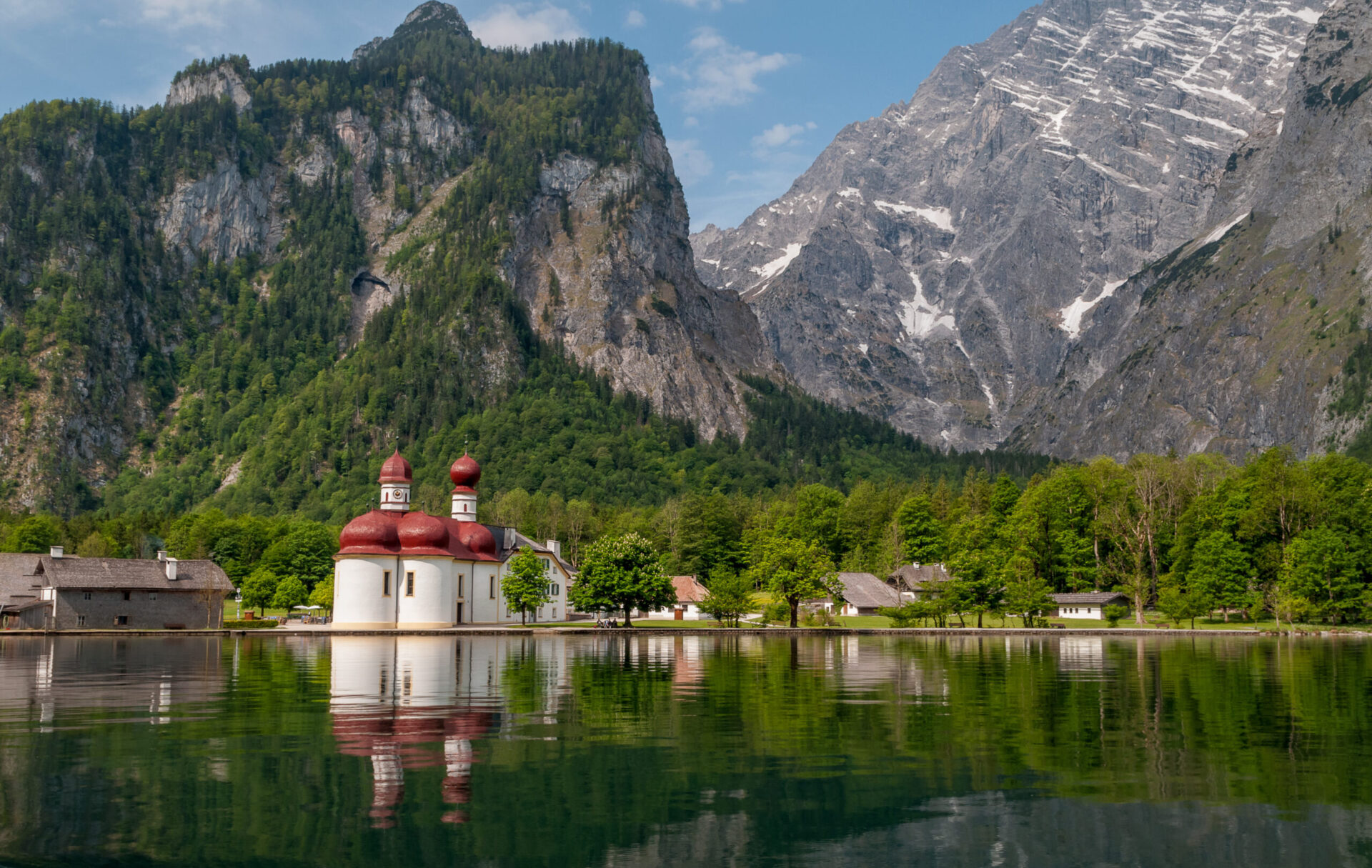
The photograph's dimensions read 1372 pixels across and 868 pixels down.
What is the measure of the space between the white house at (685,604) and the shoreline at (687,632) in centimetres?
2678

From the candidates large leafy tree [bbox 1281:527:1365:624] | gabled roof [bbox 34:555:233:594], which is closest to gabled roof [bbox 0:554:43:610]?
gabled roof [bbox 34:555:233:594]

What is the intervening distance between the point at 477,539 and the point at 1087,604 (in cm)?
6911

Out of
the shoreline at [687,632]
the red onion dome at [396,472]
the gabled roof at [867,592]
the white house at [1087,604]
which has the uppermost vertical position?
the red onion dome at [396,472]

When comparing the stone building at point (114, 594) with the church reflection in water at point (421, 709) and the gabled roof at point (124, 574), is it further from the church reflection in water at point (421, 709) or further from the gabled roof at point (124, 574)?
the church reflection in water at point (421, 709)

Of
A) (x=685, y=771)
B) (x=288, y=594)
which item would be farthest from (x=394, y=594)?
(x=685, y=771)

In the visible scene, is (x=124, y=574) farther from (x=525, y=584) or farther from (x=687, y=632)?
(x=687, y=632)

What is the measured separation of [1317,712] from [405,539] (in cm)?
9324

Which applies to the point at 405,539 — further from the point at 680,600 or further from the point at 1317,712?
the point at 1317,712

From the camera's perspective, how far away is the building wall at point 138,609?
109 metres

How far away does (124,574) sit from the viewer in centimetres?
11294

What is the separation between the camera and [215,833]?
19094 millimetres

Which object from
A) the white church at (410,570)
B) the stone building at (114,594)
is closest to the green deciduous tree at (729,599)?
the white church at (410,570)

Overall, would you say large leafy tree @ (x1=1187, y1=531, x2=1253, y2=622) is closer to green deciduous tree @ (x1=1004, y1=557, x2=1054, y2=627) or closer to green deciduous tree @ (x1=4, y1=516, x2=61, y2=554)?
green deciduous tree @ (x1=1004, y1=557, x2=1054, y2=627)

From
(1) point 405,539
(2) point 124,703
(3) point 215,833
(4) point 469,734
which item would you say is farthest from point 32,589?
(3) point 215,833
